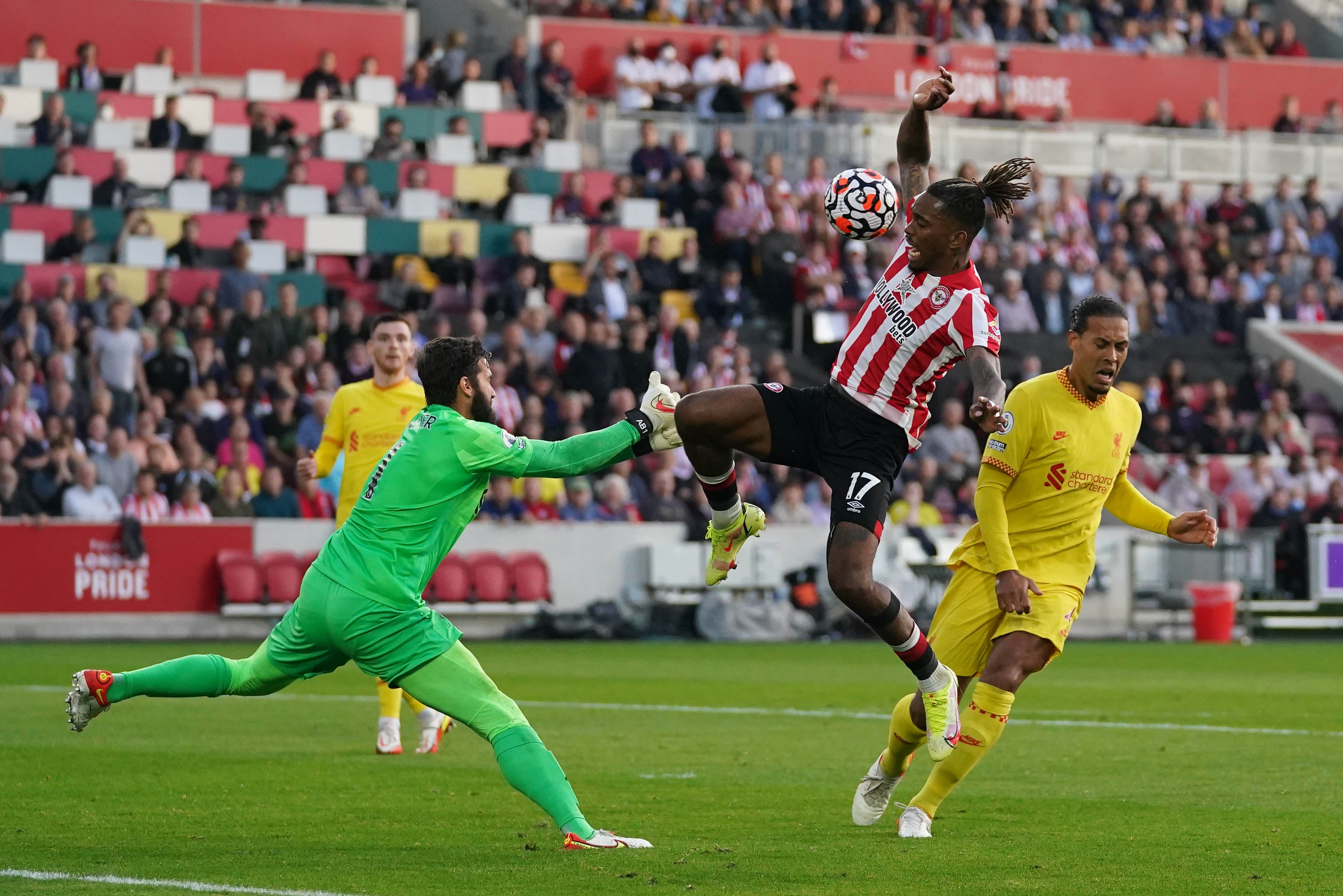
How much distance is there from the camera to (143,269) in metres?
25.6

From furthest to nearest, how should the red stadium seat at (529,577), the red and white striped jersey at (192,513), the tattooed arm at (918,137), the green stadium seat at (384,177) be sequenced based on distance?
the green stadium seat at (384,177) < the red stadium seat at (529,577) < the red and white striped jersey at (192,513) < the tattooed arm at (918,137)

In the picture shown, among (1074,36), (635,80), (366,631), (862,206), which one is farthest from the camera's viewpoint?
(1074,36)

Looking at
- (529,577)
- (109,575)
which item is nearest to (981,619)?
(529,577)

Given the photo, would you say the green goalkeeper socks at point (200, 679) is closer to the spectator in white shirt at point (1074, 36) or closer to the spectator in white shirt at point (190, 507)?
the spectator in white shirt at point (190, 507)

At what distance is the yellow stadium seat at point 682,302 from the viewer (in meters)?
28.2

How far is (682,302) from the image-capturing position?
93.0 feet

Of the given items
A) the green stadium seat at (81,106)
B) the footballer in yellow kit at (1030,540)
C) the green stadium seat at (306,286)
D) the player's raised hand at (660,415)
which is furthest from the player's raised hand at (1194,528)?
the green stadium seat at (81,106)

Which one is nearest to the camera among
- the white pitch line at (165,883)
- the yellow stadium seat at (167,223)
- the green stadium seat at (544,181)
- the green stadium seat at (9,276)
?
the white pitch line at (165,883)

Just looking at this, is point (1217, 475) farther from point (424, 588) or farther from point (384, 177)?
point (424, 588)

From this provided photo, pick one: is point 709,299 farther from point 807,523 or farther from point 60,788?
point 60,788

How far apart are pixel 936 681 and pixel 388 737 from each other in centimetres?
457

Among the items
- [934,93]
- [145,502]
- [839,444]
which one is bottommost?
[145,502]

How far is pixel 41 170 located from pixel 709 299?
9.46 metres

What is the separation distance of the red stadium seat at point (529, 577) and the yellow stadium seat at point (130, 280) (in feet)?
20.4
